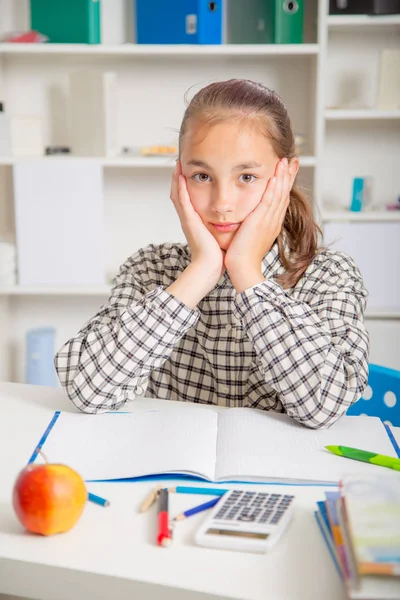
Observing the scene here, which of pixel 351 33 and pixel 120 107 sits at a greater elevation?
pixel 351 33

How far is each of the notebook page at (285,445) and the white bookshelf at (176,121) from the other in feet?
5.81

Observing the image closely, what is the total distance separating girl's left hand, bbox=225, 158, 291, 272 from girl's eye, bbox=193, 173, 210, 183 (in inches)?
4.0

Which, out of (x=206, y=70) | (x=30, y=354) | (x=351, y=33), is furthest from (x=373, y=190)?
(x=30, y=354)

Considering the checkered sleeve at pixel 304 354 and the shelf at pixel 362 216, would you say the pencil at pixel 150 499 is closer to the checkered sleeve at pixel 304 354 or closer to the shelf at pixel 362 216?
the checkered sleeve at pixel 304 354

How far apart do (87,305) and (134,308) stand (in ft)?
6.58

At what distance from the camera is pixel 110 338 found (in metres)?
1.30

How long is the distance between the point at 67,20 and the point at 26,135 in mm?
449

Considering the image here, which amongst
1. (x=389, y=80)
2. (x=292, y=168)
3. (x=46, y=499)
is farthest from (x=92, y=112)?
(x=46, y=499)

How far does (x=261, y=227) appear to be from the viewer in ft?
4.46

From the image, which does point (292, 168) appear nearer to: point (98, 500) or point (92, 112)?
point (98, 500)

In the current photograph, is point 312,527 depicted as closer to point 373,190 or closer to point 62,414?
point 62,414

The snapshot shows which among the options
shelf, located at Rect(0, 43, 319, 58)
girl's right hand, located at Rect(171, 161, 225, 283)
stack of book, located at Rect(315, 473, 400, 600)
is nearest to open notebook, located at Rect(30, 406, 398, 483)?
stack of book, located at Rect(315, 473, 400, 600)

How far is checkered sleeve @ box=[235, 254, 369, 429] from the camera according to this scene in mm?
1187

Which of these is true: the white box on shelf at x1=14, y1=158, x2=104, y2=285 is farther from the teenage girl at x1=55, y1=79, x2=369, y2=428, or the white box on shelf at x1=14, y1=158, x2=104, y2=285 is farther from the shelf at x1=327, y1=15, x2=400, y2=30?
the teenage girl at x1=55, y1=79, x2=369, y2=428
